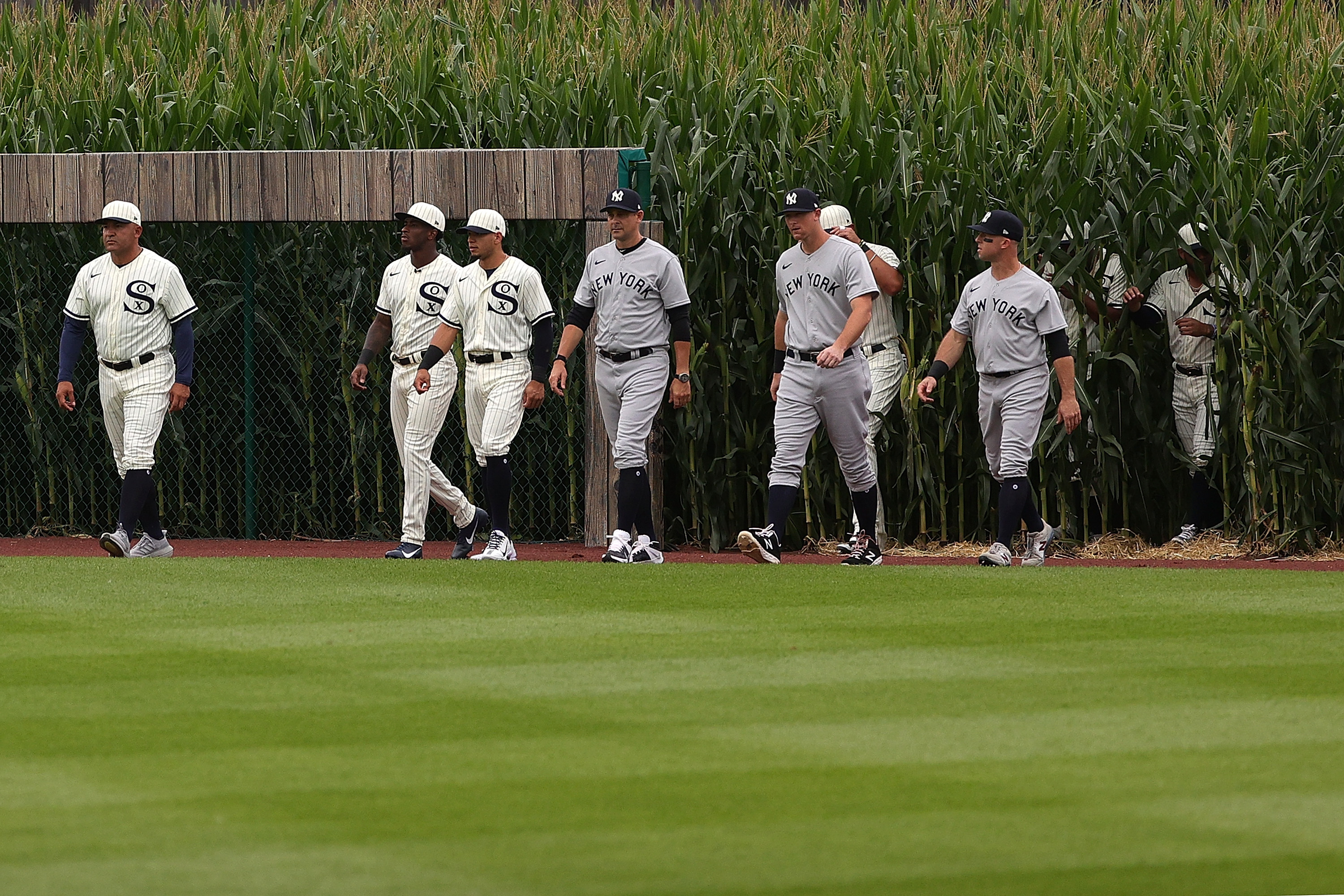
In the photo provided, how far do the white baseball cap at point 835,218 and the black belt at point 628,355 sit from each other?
1.43m

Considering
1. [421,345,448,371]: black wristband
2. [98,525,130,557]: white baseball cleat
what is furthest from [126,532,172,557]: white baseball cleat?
[421,345,448,371]: black wristband

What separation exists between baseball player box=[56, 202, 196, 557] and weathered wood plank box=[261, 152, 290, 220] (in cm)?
154

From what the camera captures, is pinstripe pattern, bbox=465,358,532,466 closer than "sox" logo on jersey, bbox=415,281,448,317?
Yes

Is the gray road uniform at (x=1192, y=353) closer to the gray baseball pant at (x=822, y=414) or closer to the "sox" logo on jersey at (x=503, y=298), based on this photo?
the gray baseball pant at (x=822, y=414)

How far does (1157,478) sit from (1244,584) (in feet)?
10.4

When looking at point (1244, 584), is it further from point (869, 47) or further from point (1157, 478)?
point (869, 47)

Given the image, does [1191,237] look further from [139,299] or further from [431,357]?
[139,299]

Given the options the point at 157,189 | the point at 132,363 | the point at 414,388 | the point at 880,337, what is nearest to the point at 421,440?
the point at 414,388

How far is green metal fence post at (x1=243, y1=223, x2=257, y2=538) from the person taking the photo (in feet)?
48.4

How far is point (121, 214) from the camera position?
1273 centimetres

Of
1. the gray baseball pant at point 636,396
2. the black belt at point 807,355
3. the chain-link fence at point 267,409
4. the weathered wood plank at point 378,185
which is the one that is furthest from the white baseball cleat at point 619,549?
the weathered wood plank at point 378,185

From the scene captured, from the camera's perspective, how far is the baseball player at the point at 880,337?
42.8 feet

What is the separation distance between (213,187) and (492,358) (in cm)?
320

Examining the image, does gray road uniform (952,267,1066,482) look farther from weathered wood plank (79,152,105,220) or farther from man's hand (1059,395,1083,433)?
weathered wood plank (79,152,105,220)
